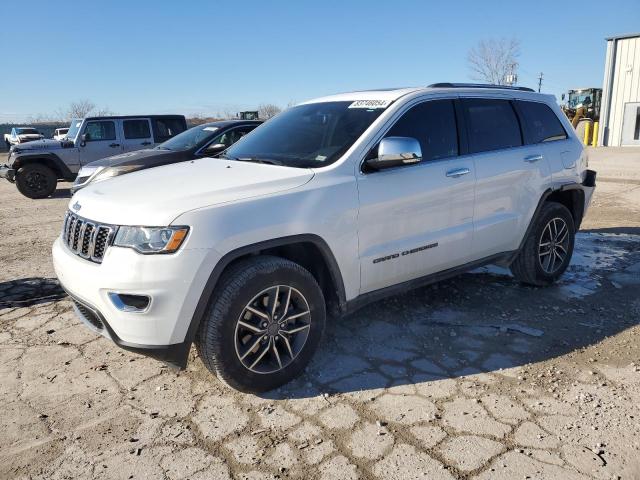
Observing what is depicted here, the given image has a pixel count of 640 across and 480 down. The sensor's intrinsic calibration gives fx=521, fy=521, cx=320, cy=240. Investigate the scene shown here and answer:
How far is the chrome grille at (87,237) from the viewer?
2957 millimetres

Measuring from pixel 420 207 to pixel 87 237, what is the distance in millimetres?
2200

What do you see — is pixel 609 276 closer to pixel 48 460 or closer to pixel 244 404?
pixel 244 404

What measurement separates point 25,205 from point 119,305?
10169mm

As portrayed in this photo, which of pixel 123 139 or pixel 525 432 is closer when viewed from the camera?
pixel 525 432

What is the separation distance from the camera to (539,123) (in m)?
4.84

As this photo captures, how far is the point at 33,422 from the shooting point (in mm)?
2963

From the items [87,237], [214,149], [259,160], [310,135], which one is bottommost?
[87,237]

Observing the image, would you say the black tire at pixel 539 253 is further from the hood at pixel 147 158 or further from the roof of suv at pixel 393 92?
the hood at pixel 147 158

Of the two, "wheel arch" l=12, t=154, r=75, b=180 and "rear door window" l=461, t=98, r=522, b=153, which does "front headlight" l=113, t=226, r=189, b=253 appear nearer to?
"rear door window" l=461, t=98, r=522, b=153

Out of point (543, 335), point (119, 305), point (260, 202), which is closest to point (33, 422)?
point (119, 305)

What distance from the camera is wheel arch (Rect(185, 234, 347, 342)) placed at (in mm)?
2865

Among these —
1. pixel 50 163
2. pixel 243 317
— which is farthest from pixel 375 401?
pixel 50 163

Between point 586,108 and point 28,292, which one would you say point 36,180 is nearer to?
point 28,292

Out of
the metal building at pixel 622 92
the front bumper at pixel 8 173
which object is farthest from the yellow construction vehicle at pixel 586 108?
the front bumper at pixel 8 173
